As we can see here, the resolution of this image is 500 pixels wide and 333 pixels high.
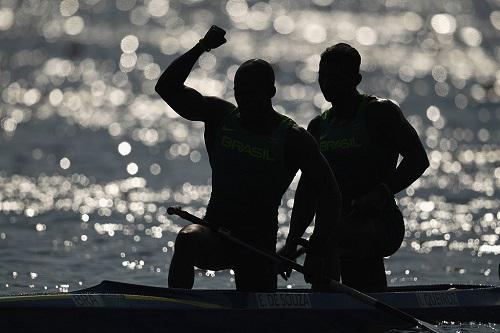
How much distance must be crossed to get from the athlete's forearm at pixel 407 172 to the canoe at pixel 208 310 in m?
0.97

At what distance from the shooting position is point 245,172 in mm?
11984

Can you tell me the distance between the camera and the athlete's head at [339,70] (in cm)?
1252

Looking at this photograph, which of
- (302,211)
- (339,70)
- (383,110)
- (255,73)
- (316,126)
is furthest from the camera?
(316,126)

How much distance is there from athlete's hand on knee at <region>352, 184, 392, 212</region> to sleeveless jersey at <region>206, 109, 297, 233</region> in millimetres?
→ 889

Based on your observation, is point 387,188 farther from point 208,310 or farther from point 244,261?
point 208,310

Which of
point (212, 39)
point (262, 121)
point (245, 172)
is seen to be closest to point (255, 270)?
point (245, 172)

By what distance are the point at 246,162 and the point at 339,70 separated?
1286 millimetres

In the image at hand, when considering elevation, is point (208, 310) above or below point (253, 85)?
below

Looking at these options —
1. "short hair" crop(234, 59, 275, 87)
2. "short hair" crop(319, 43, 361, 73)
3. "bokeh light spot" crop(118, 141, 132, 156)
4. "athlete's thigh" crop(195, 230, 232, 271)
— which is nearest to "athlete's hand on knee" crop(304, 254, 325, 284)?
"athlete's thigh" crop(195, 230, 232, 271)

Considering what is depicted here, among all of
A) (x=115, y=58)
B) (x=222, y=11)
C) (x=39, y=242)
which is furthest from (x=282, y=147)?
(x=222, y=11)

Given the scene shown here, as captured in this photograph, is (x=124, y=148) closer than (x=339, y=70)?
No

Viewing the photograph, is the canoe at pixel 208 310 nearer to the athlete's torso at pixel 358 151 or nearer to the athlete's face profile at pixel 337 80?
the athlete's torso at pixel 358 151

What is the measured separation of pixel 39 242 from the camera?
71.5 feet

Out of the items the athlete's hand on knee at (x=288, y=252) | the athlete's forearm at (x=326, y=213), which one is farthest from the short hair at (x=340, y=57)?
the athlete's hand on knee at (x=288, y=252)
